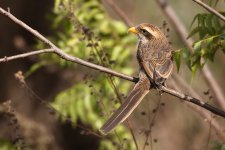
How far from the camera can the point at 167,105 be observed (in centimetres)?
1134

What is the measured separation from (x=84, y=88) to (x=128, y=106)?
211cm

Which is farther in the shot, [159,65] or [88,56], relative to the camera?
[88,56]

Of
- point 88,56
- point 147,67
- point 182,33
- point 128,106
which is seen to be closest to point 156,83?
point 147,67

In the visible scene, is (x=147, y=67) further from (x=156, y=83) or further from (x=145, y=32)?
(x=145, y=32)

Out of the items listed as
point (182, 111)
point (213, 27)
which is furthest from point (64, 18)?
point (182, 111)

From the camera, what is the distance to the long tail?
5121 millimetres

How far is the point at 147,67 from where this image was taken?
6.15m

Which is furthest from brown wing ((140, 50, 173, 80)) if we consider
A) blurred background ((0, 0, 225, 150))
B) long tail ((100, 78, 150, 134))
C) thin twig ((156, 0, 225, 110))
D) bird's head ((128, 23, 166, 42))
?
thin twig ((156, 0, 225, 110))

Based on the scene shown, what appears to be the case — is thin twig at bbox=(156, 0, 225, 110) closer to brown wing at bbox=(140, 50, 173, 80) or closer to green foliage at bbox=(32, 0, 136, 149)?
green foliage at bbox=(32, 0, 136, 149)

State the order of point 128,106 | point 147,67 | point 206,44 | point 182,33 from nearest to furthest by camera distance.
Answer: point 206,44, point 128,106, point 147,67, point 182,33

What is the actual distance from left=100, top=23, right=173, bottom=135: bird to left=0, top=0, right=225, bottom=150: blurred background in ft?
0.66

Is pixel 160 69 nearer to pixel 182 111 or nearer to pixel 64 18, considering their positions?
pixel 64 18

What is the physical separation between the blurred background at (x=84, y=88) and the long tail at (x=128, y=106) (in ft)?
0.47

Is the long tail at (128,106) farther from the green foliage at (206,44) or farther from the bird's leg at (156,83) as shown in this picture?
the green foliage at (206,44)
